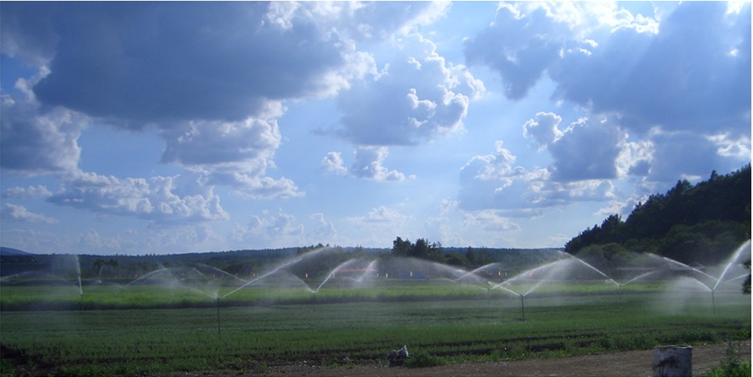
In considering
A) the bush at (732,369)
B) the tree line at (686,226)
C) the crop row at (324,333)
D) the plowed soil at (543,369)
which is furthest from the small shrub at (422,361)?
the tree line at (686,226)

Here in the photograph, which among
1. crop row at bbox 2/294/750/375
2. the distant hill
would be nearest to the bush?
crop row at bbox 2/294/750/375

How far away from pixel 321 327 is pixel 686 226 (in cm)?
6649

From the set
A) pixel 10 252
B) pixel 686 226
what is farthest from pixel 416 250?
pixel 10 252

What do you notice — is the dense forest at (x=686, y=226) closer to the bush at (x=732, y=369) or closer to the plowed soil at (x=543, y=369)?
the plowed soil at (x=543, y=369)

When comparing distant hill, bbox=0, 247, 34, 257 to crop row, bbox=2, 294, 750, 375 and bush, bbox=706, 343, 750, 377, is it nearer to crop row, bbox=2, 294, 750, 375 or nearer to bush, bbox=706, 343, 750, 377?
crop row, bbox=2, 294, 750, 375

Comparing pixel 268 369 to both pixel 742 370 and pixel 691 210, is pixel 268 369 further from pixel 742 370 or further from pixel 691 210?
pixel 691 210

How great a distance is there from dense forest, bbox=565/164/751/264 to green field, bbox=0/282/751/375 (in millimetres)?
22740

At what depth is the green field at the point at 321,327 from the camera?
18375mm

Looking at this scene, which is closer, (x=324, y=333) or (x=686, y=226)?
(x=324, y=333)

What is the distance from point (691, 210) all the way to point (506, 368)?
8027 cm

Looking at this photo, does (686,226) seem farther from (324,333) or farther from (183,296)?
(324,333)

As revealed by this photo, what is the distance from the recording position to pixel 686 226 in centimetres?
8000

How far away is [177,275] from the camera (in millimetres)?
52562

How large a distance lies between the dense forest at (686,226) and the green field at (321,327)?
22740 millimetres
